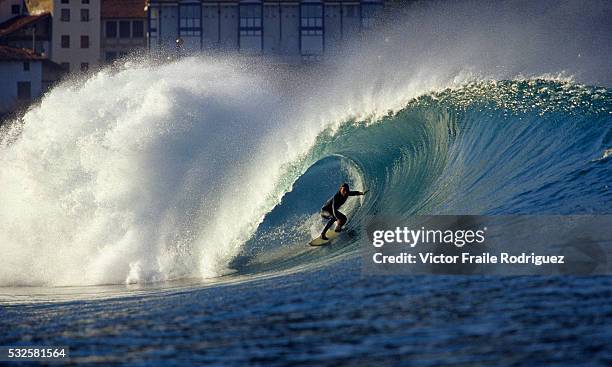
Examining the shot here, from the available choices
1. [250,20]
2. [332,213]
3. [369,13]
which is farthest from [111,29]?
[332,213]

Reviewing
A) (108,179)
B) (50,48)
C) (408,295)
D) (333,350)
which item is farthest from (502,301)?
(50,48)

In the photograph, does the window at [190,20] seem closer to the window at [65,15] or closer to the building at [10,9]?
the window at [65,15]

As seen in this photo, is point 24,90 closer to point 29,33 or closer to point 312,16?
point 29,33

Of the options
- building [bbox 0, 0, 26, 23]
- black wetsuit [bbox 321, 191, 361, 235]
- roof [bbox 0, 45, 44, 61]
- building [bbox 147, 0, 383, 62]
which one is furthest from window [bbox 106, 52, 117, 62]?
black wetsuit [bbox 321, 191, 361, 235]

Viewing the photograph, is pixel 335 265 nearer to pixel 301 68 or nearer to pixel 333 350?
pixel 333 350

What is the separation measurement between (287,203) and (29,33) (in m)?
88.8

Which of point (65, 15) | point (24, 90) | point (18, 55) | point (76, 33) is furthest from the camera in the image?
point (65, 15)

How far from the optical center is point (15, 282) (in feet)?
78.1

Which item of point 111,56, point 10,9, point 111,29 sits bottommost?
point 111,56

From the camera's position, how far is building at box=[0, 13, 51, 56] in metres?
110

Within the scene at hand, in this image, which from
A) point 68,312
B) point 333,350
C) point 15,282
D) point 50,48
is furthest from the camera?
point 50,48

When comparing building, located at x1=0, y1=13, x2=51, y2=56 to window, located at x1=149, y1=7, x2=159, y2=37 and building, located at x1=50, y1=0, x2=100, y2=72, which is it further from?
window, located at x1=149, y1=7, x2=159, y2=37

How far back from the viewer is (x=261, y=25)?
10050cm

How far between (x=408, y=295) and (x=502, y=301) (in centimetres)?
141
